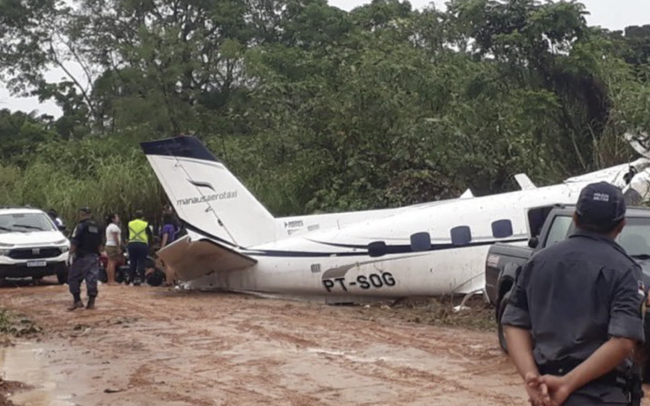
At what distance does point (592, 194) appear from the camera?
4.59 meters

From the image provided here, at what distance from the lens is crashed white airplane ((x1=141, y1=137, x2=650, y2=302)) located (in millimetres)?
17047

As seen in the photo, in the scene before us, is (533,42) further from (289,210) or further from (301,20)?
(301,20)

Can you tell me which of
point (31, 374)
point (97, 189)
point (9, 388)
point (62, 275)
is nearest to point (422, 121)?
point (62, 275)

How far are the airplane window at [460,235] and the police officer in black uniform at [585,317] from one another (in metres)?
12.5

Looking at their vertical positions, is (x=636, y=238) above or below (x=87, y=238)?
below

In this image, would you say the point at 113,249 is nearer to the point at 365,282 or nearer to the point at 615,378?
the point at 365,282

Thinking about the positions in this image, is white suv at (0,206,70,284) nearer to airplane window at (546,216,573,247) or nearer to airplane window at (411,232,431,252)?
airplane window at (411,232,431,252)

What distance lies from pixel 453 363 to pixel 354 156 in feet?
44.9

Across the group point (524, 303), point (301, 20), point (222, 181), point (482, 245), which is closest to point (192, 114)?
point (301, 20)

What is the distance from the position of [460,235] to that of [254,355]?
5.64 meters

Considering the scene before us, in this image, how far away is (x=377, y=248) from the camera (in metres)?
17.6

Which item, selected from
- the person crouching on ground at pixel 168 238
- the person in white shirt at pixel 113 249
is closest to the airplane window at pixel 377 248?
the person crouching on ground at pixel 168 238

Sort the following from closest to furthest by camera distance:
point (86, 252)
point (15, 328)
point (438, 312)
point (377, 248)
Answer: point (15, 328) < point (438, 312) < point (86, 252) < point (377, 248)

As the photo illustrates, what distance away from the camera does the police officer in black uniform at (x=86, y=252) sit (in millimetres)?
17172
